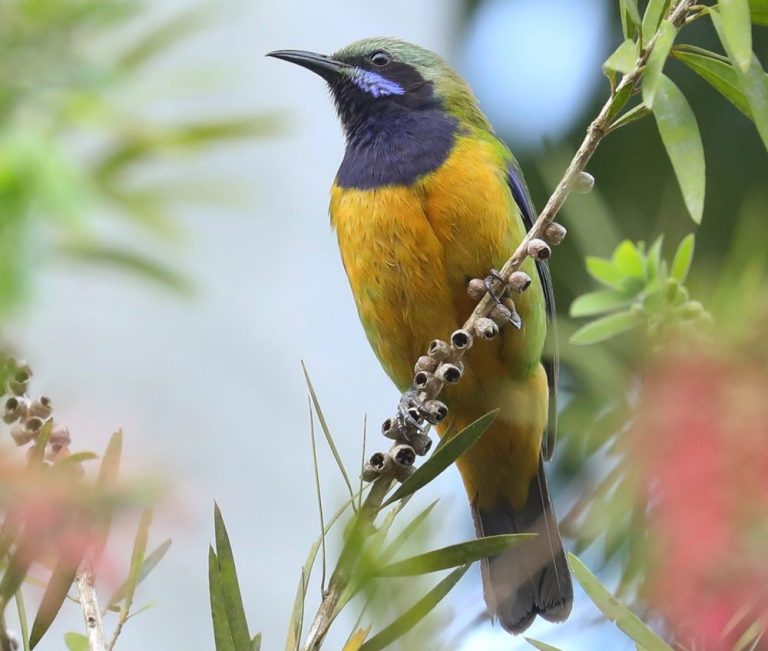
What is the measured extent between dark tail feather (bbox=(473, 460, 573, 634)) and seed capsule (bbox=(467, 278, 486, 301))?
0.61 m

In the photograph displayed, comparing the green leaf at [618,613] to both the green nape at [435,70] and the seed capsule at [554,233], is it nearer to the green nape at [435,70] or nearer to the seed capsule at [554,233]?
the seed capsule at [554,233]

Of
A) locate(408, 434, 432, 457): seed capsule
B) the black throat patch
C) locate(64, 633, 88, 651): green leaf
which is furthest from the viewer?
the black throat patch

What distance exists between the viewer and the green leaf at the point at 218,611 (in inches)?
51.4

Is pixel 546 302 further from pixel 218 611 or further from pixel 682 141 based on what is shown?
pixel 218 611

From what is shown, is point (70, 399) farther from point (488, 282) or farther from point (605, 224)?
point (488, 282)

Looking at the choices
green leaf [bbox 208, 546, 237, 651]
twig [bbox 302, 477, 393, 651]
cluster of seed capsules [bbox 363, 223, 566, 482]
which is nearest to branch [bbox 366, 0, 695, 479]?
cluster of seed capsules [bbox 363, 223, 566, 482]

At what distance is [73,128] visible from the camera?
10.4ft

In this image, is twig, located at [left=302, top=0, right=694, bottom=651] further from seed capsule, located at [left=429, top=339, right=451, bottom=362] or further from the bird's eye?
the bird's eye

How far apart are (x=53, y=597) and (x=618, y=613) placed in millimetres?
613

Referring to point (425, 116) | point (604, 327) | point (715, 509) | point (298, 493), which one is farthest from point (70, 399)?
point (298, 493)

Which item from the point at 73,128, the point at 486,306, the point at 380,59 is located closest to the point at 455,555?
the point at 486,306

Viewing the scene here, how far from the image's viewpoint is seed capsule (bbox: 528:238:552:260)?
1759 mm

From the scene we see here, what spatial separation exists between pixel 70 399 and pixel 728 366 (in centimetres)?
77

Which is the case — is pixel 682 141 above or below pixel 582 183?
above
